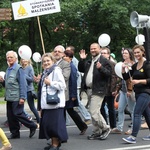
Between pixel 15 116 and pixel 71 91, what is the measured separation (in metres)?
1.15

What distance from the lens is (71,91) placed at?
881cm

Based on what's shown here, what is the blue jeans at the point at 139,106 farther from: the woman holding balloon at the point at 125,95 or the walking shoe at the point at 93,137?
the woman holding balloon at the point at 125,95

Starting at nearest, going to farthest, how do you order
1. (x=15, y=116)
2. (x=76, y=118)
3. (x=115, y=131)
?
(x=15, y=116) → (x=76, y=118) → (x=115, y=131)

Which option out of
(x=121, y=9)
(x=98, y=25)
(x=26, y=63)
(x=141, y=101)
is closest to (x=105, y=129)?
(x=141, y=101)

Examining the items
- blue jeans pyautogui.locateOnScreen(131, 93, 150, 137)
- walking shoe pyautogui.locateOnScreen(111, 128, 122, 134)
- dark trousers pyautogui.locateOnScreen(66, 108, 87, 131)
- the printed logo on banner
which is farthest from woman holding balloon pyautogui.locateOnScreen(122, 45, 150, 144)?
the printed logo on banner

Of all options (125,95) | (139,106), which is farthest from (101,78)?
(125,95)

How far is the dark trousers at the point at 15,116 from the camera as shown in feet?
28.1

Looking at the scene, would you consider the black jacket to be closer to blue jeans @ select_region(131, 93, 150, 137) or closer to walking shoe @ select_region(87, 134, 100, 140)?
blue jeans @ select_region(131, 93, 150, 137)

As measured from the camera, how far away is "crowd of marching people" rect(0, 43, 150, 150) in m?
7.34

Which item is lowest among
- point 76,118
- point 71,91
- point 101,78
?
point 76,118

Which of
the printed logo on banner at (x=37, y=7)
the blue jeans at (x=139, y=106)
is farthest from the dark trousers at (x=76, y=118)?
the printed logo on banner at (x=37, y=7)

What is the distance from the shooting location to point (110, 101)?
9.45m

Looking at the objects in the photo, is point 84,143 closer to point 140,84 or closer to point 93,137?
point 93,137

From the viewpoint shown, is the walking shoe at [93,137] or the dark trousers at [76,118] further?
the dark trousers at [76,118]
